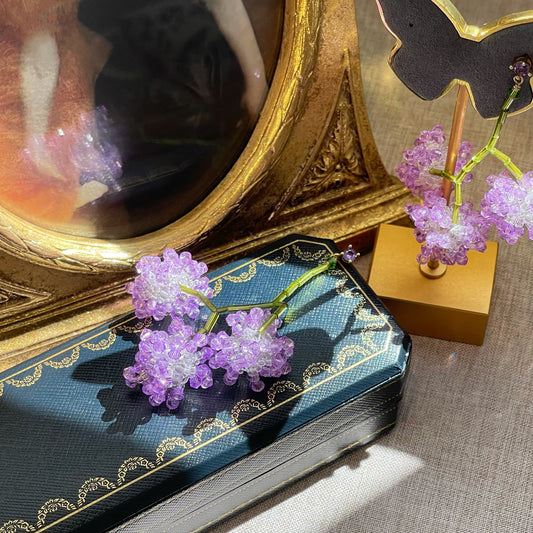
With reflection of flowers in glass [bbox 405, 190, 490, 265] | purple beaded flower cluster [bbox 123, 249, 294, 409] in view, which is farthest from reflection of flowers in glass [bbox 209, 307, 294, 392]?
reflection of flowers in glass [bbox 405, 190, 490, 265]

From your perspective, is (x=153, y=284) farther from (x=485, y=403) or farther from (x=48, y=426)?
(x=485, y=403)

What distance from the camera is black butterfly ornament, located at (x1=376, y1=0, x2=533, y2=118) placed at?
102 centimetres

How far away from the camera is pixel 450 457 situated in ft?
4.23

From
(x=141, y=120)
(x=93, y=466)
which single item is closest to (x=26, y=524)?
(x=93, y=466)

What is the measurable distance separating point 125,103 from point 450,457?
0.65m

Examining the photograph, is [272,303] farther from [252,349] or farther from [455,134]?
[455,134]

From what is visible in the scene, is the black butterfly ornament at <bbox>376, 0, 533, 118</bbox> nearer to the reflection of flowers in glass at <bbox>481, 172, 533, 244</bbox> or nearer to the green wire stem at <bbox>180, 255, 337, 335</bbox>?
the reflection of flowers in glass at <bbox>481, 172, 533, 244</bbox>

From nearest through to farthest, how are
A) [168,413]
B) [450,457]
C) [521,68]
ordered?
[521,68] < [168,413] < [450,457]

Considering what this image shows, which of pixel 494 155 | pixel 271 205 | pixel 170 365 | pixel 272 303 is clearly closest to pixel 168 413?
pixel 170 365

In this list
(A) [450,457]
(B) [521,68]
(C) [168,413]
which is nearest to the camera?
(B) [521,68]

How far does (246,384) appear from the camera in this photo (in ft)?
3.76

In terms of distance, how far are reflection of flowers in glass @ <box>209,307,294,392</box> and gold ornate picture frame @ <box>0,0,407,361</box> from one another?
25 cm

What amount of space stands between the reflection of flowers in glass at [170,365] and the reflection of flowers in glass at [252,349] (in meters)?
0.02

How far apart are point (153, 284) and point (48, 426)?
22 cm
